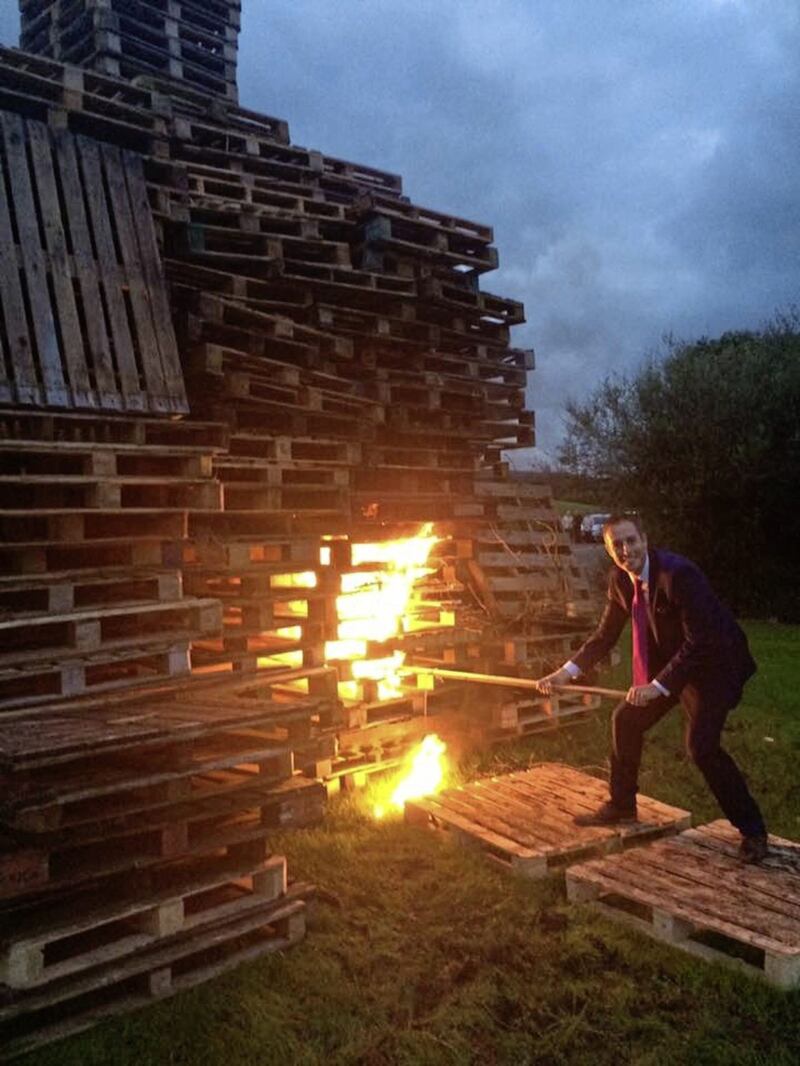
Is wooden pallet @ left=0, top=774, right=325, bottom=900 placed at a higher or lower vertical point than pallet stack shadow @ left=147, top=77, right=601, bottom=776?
lower

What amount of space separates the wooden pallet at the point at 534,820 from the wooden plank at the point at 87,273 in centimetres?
409

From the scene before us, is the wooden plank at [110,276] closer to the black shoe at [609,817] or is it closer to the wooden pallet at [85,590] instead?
the wooden pallet at [85,590]

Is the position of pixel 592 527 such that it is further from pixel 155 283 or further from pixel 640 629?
pixel 640 629

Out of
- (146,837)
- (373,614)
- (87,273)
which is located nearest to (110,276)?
(87,273)

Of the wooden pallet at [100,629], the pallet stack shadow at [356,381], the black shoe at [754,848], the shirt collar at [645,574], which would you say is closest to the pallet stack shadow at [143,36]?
the pallet stack shadow at [356,381]

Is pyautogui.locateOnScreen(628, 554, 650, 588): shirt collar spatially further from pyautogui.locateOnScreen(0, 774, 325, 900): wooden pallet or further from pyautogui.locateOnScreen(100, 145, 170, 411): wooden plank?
pyautogui.locateOnScreen(100, 145, 170, 411): wooden plank

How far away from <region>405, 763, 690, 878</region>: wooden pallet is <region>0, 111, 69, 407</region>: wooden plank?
13.9 feet

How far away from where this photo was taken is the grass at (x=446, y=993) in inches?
153

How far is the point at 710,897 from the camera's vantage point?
4941mm

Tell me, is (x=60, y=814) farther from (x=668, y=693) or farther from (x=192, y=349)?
(x=192, y=349)

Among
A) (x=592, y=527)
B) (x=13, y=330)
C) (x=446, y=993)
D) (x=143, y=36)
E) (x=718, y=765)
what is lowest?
(x=446, y=993)

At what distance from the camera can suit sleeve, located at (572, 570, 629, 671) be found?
6410 millimetres

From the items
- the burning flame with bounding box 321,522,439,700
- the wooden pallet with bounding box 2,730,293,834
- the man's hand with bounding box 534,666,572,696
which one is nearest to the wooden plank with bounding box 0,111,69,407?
the burning flame with bounding box 321,522,439,700

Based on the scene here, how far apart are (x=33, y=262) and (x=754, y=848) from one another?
6.70 meters
